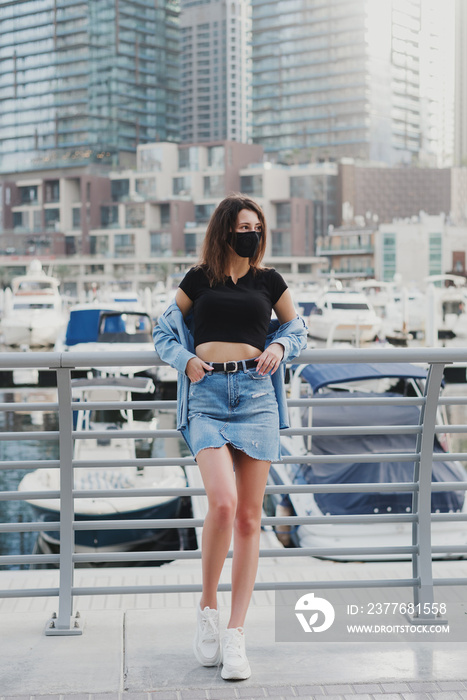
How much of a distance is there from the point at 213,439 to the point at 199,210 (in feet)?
415

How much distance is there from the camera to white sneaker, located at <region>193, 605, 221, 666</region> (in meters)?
3.50

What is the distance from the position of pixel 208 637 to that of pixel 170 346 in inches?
46.6

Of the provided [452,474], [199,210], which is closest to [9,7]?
[199,210]

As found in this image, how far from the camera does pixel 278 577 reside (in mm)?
4805

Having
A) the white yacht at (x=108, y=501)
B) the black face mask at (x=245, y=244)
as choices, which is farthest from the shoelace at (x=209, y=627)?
the white yacht at (x=108, y=501)

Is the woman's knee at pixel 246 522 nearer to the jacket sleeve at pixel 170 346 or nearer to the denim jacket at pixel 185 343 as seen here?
the denim jacket at pixel 185 343

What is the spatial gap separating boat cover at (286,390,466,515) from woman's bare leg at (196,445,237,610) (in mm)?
6574

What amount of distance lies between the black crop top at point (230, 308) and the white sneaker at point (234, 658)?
3.74 ft

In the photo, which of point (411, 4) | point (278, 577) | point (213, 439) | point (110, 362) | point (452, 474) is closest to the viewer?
point (213, 439)

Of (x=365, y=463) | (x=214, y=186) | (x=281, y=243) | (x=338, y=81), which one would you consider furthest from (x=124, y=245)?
(x=365, y=463)

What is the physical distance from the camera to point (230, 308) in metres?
3.40

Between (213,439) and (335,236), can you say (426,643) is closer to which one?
(213,439)

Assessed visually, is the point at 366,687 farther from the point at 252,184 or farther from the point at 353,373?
the point at 252,184

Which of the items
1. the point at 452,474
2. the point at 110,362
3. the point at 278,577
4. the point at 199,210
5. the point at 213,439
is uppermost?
the point at 199,210
